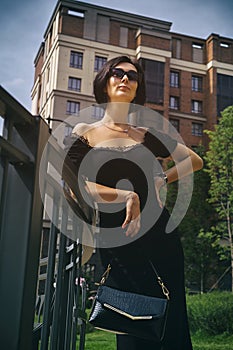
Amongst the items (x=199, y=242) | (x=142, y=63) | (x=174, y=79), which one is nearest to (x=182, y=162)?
(x=199, y=242)

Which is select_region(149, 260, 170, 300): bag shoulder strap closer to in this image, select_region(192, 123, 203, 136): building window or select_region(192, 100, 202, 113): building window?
select_region(192, 123, 203, 136): building window

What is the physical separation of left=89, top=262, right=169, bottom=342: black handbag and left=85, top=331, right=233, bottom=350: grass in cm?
218

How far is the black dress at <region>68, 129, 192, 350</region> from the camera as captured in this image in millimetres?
972

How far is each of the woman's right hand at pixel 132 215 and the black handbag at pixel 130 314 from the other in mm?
149

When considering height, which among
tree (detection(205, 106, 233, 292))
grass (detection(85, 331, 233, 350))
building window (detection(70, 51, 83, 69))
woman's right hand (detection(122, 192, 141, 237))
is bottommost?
grass (detection(85, 331, 233, 350))

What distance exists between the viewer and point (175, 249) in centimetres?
103

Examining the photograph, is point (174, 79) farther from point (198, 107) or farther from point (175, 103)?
point (198, 107)

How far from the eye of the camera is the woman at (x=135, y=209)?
38.3 inches

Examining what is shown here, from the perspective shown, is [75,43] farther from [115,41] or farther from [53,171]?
[53,171]

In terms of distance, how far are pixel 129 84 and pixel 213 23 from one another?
13.0 ft

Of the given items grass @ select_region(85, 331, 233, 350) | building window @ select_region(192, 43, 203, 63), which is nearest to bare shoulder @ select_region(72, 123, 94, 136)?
grass @ select_region(85, 331, 233, 350)

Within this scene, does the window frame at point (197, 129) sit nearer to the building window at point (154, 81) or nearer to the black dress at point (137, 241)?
the building window at point (154, 81)

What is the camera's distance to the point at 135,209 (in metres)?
0.95

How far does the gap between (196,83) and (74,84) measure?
126 inches
